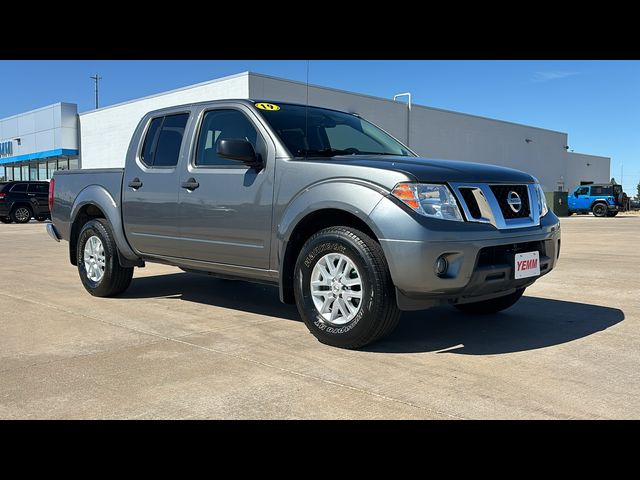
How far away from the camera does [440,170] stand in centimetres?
418

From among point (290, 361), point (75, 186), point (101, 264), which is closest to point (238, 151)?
point (290, 361)

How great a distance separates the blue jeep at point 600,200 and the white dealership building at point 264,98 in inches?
237

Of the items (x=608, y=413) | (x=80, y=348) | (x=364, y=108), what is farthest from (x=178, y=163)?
(x=364, y=108)

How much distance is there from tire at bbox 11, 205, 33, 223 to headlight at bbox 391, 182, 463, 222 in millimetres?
24330

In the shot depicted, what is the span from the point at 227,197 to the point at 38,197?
75.5 feet

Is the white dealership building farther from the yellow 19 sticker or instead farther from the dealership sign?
the yellow 19 sticker

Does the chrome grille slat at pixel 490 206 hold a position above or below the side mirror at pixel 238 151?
below

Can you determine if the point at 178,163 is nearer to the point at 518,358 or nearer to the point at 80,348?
the point at 80,348

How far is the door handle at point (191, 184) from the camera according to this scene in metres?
5.35

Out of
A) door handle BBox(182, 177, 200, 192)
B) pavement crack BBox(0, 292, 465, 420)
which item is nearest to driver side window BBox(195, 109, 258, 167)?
door handle BBox(182, 177, 200, 192)

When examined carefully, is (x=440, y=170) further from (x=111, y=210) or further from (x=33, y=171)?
(x=33, y=171)

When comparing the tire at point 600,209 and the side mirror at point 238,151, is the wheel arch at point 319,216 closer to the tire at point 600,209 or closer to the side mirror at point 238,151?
the side mirror at point 238,151

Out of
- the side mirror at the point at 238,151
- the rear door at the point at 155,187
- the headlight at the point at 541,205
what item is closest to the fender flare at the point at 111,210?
the rear door at the point at 155,187
